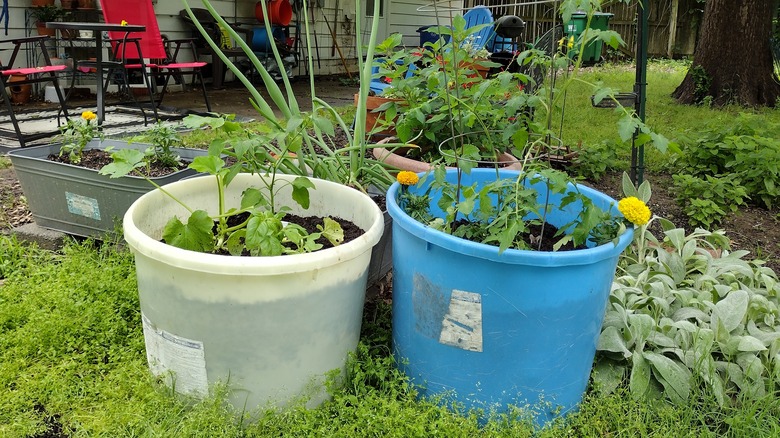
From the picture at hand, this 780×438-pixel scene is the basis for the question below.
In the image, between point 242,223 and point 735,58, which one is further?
point 735,58

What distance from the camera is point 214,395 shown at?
143 centimetres

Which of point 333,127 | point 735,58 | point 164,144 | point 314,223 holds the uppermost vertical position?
point 735,58

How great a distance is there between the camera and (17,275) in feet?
7.03

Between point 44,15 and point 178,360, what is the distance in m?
5.00

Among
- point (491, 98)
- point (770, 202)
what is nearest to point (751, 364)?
point (491, 98)

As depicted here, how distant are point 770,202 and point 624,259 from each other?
5.33ft

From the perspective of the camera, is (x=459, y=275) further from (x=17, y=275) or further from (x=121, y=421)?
(x=17, y=275)

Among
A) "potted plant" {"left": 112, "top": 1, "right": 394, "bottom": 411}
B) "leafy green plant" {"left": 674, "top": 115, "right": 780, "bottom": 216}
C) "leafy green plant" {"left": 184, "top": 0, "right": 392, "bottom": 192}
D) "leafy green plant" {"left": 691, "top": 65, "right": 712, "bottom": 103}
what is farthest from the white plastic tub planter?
"leafy green plant" {"left": 691, "top": 65, "right": 712, "bottom": 103}

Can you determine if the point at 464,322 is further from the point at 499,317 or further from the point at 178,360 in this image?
the point at 178,360

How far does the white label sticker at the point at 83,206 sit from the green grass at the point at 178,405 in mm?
520

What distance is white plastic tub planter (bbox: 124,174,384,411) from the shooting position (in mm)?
1317

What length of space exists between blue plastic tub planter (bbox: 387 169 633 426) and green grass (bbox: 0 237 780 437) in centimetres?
7

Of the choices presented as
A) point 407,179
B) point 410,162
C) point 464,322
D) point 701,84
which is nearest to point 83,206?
point 410,162

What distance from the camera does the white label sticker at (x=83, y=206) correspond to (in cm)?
229
